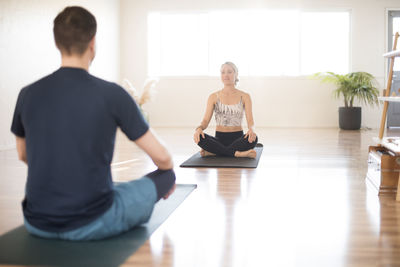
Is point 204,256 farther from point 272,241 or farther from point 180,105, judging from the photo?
point 180,105

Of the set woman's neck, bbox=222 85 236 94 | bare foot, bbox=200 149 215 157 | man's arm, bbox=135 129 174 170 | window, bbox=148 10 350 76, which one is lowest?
bare foot, bbox=200 149 215 157

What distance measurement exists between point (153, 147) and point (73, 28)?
0.51 metres

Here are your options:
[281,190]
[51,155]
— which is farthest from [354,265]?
[281,190]

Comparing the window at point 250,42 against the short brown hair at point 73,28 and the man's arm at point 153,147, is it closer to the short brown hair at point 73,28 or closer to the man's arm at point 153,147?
the man's arm at point 153,147

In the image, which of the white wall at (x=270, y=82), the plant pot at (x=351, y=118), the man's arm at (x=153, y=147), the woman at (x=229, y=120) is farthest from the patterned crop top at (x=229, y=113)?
the white wall at (x=270, y=82)

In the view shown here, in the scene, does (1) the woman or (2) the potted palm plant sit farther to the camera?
(2) the potted palm plant

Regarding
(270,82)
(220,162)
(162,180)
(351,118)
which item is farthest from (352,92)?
(162,180)

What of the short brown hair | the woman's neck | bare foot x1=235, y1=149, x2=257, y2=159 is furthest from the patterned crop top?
the short brown hair

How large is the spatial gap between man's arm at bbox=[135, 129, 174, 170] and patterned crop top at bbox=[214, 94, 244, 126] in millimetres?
2489

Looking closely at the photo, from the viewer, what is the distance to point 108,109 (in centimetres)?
170

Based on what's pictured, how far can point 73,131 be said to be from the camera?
1.67m

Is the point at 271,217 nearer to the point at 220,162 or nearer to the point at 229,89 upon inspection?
the point at 220,162

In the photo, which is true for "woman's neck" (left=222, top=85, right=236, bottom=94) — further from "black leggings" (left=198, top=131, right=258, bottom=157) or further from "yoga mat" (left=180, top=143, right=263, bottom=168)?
"yoga mat" (left=180, top=143, right=263, bottom=168)

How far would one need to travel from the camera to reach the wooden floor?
69.0 inches
